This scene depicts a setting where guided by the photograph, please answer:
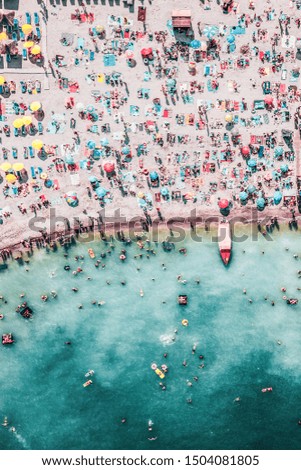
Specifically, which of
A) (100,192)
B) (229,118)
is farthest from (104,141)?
(229,118)

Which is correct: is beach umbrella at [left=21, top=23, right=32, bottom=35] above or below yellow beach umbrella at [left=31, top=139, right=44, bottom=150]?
above

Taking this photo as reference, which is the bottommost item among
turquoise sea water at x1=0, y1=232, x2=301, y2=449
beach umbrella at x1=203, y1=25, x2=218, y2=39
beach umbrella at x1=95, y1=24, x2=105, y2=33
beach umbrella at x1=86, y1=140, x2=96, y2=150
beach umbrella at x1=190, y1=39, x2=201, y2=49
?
turquoise sea water at x1=0, y1=232, x2=301, y2=449

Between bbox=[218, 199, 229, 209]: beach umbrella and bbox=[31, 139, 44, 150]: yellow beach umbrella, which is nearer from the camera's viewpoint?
bbox=[31, 139, 44, 150]: yellow beach umbrella

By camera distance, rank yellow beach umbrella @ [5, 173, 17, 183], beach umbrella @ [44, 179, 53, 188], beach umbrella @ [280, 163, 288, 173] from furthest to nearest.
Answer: beach umbrella @ [280, 163, 288, 173] → beach umbrella @ [44, 179, 53, 188] → yellow beach umbrella @ [5, 173, 17, 183]

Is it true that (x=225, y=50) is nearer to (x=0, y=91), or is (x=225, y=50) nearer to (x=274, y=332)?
(x=0, y=91)

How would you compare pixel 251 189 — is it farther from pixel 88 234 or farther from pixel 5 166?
pixel 5 166

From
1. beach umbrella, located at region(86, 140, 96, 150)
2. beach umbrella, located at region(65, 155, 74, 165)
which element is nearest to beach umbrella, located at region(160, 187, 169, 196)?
beach umbrella, located at region(86, 140, 96, 150)

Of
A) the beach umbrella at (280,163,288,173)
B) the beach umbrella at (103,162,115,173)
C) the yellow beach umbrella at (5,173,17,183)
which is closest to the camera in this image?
the yellow beach umbrella at (5,173,17,183)

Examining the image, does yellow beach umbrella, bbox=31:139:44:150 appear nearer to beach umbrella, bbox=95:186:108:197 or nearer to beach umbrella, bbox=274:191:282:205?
beach umbrella, bbox=95:186:108:197
